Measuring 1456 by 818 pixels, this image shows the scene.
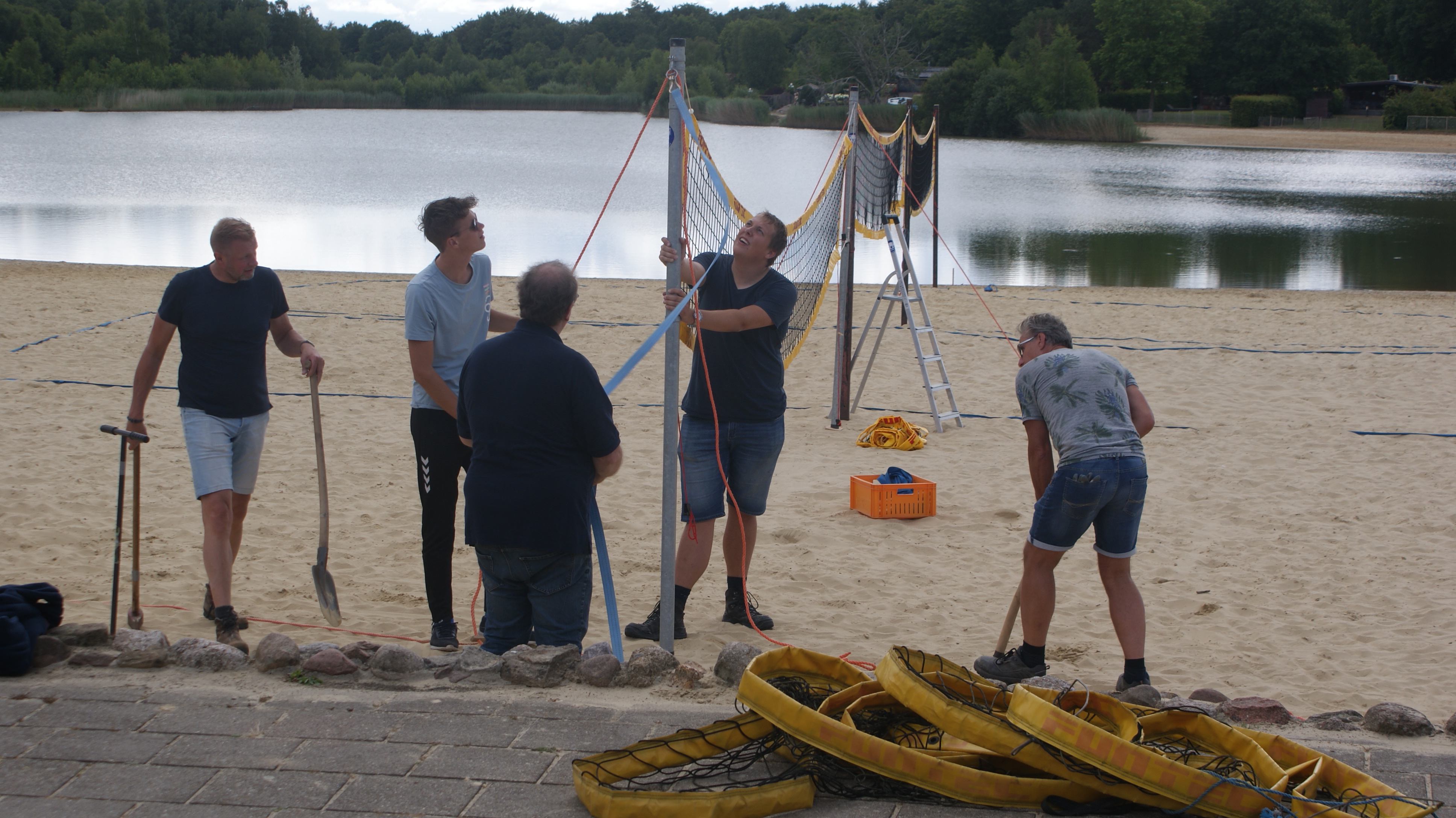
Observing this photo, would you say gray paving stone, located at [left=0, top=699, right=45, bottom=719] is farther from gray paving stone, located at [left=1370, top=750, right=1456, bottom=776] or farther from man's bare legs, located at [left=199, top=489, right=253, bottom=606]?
gray paving stone, located at [left=1370, top=750, right=1456, bottom=776]

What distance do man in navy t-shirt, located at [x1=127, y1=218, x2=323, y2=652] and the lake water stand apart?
13.4m

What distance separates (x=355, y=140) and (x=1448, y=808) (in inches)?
2050

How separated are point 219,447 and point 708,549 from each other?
1.78 m

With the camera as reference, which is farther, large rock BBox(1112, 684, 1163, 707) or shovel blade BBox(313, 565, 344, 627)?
shovel blade BBox(313, 565, 344, 627)

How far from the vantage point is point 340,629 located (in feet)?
13.8

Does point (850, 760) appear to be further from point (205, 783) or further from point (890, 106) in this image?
→ point (890, 106)

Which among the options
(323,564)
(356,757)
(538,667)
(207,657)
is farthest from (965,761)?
(323,564)

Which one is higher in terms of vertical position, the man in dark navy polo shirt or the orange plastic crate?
the man in dark navy polo shirt

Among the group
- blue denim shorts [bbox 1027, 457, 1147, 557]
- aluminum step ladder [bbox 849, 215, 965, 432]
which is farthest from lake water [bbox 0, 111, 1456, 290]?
blue denim shorts [bbox 1027, 457, 1147, 557]

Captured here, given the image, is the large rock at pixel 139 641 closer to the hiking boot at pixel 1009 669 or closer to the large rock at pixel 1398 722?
the hiking boot at pixel 1009 669

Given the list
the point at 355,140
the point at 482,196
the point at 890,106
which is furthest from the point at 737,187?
the point at 890,106

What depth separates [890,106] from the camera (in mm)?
64250

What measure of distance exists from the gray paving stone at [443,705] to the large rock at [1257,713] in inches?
83.2

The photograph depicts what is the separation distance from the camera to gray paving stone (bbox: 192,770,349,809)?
2.61 meters
